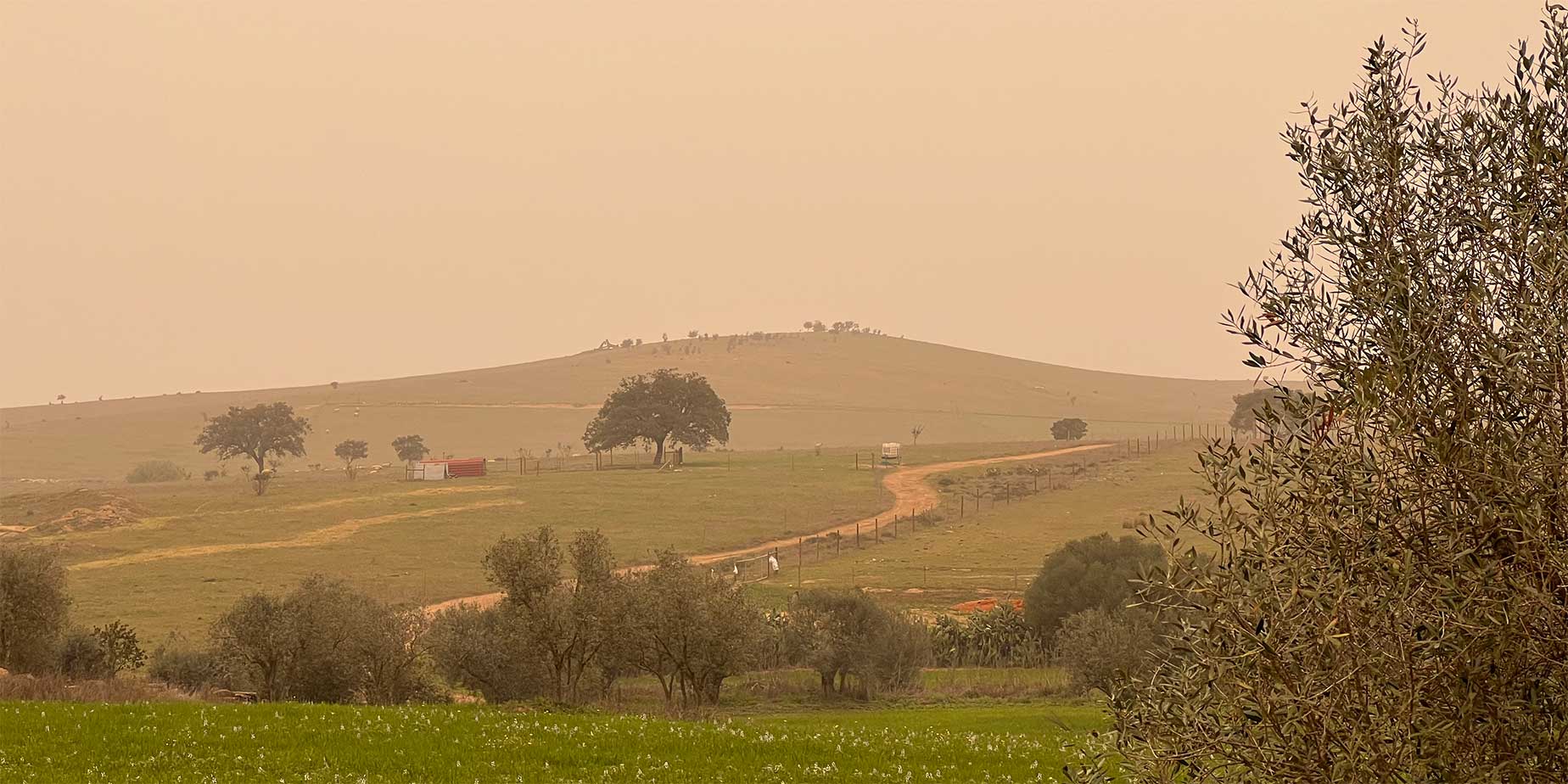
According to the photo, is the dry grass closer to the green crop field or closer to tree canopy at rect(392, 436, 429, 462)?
the green crop field

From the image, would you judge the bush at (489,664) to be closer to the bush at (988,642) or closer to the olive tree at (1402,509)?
the bush at (988,642)

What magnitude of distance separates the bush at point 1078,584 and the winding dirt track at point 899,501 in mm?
22623

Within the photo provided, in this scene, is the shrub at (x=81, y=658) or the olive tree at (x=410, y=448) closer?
the shrub at (x=81, y=658)

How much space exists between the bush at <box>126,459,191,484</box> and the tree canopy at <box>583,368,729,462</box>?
6156 cm

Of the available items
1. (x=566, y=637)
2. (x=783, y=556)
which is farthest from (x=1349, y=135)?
(x=783, y=556)

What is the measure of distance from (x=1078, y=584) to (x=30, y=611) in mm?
48027

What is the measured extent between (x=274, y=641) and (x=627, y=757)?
2526cm

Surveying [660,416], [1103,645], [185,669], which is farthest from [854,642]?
[660,416]

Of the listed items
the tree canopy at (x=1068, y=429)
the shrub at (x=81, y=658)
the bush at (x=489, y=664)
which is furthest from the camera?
the tree canopy at (x=1068, y=429)

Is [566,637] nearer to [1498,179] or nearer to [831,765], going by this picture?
[831,765]

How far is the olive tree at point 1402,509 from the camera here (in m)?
6.56

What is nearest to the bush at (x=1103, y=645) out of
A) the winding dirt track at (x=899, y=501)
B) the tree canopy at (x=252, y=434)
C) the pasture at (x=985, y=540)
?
the pasture at (x=985, y=540)

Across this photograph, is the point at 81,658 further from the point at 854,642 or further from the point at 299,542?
the point at 299,542

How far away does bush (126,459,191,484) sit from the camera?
16200 centimetres
